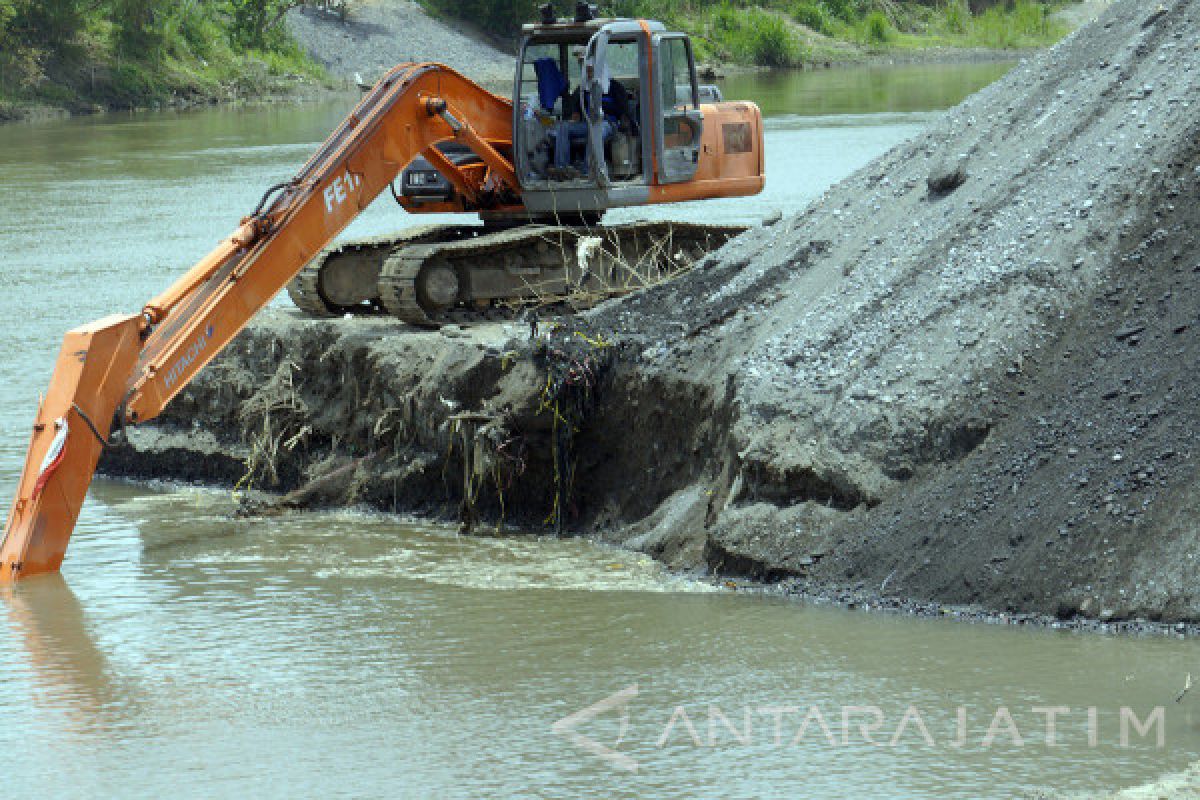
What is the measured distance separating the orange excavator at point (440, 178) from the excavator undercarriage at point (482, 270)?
5 cm

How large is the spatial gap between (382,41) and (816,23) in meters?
16.0

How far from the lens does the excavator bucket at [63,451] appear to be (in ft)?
33.8

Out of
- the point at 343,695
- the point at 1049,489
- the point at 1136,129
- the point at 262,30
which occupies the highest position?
the point at 262,30

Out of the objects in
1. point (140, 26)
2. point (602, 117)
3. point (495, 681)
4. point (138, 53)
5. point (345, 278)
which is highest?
point (140, 26)

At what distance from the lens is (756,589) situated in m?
9.65

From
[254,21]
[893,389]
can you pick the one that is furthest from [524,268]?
[254,21]

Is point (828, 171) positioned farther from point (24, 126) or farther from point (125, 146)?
point (24, 126)

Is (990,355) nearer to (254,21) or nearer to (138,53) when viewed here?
(138,53)

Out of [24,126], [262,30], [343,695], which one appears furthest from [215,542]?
[262,30]

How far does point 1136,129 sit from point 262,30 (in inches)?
1707

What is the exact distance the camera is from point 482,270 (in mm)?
13508

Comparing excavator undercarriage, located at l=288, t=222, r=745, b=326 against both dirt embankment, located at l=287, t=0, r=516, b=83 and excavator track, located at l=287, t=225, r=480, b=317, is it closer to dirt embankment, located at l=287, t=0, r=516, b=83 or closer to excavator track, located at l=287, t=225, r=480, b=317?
excavator track, located at l=287, t=225, r=480, b=317
